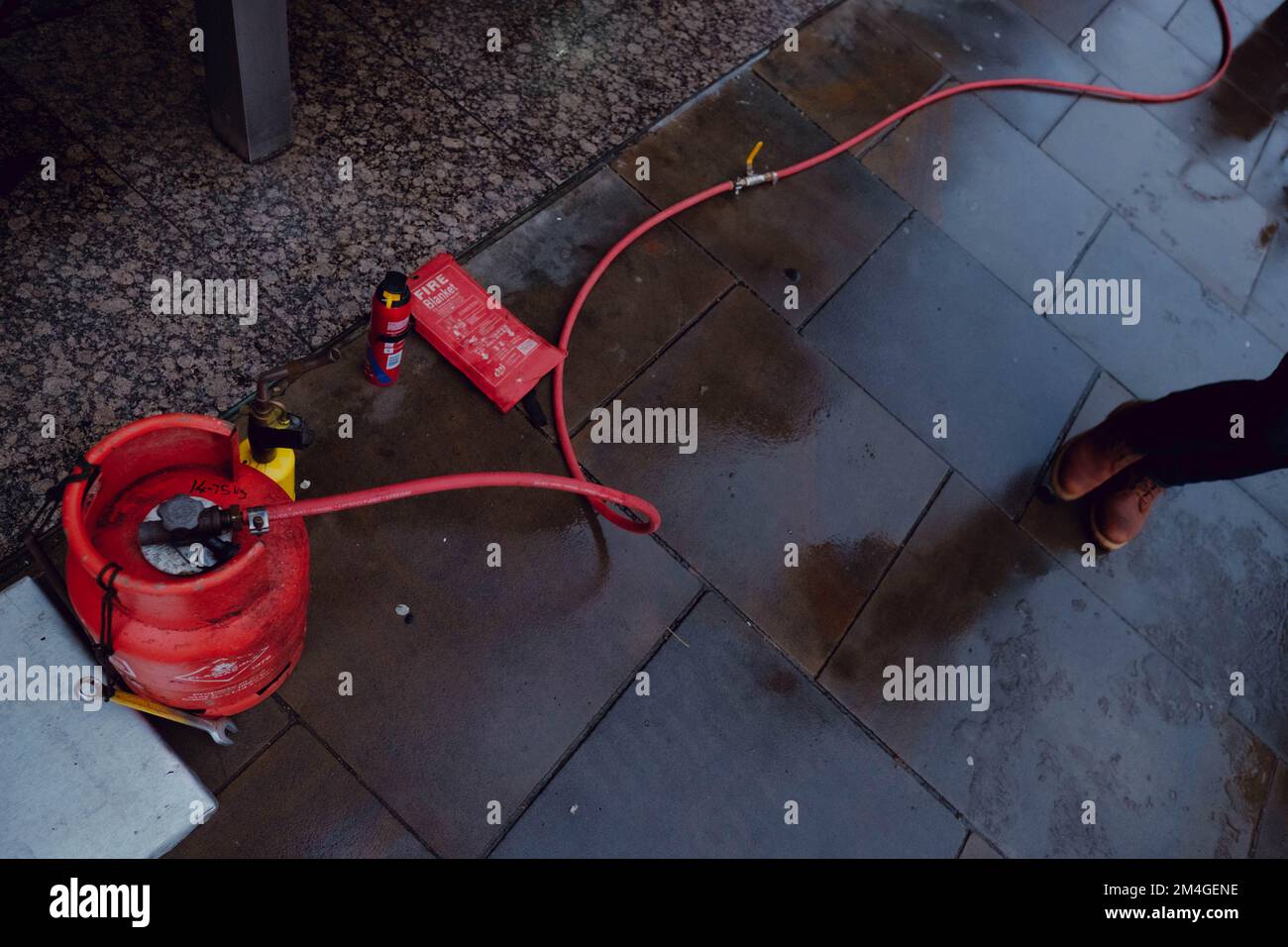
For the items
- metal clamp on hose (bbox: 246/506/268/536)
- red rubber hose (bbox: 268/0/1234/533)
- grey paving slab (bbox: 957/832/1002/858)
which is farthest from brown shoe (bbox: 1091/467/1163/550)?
metal clamp on hose (bbox: 246/506/268/536)

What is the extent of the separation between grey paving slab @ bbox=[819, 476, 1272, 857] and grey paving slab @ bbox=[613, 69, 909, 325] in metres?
1.10

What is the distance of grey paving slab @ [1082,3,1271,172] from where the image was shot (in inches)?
200

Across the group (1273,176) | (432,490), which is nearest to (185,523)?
(432,490)

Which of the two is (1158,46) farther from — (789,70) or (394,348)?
(394,348)

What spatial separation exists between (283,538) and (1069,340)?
3.56 m

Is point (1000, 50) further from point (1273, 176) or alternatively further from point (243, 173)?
point (243, 173)

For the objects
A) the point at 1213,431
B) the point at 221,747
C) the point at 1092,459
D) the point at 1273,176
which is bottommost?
the point at 221,747

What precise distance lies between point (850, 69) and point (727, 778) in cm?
357

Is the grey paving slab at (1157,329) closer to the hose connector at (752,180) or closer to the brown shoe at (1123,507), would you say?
the brown shoe at (1123,507)

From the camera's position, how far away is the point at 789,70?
4.23 metres

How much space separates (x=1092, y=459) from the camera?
130 inches

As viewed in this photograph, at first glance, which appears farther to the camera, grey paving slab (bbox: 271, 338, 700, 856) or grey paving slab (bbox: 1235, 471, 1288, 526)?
grey paving slab (bbox: 1235, 471, 1288, 526)

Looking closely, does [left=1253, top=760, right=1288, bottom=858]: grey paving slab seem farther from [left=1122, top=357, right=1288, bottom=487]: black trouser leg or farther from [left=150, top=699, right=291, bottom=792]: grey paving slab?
[left=150, top=699, right=291, bottom=792]: grey paving slab
